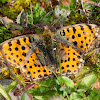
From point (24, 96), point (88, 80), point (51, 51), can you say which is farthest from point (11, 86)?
point (88, 80)

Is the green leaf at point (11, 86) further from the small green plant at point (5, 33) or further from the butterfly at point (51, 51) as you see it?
the small green plant at point (5, 33)

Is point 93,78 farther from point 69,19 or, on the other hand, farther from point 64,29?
point 69,19

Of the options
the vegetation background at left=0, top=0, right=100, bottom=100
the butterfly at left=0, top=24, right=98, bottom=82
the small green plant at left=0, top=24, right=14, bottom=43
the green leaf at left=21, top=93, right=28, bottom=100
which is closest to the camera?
the butterfly at left=0, top=24, right=98, bottom=82

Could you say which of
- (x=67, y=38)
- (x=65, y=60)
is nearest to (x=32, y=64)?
(x=65, y=60)

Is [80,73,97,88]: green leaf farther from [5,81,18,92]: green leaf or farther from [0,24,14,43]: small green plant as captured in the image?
[0,24,14,43]: small green plant

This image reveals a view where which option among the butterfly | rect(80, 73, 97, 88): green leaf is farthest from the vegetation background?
the butterfly
